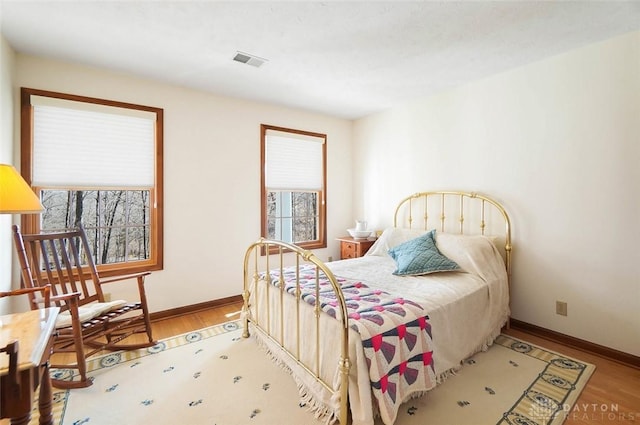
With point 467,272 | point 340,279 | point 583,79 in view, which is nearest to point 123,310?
point 340,279

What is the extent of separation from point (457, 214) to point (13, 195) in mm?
3600

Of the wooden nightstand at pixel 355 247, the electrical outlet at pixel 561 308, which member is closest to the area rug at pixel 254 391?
the electrical outlet at pixel 561 308

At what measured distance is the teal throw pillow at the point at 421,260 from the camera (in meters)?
2.65

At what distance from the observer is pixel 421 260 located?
271 cm

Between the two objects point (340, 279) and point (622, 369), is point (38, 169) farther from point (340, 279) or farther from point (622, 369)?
point (622, 369)

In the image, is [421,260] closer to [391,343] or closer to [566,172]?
[391,343]

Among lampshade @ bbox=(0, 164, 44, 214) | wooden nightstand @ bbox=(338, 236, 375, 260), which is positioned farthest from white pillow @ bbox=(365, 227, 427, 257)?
lampshade @ bbox=(0, 164, 44, 214)

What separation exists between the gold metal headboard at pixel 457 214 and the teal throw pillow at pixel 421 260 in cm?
50

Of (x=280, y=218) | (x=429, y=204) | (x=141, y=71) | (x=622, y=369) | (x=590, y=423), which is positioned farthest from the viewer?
→ (x=280, y=218)

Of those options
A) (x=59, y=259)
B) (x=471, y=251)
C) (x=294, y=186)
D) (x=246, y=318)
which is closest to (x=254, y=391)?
(x=246, y=318)

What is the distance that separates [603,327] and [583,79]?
2.01 metres

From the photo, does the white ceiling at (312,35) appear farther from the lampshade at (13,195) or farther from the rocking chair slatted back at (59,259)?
the rocking chair slatted back at (59,259)

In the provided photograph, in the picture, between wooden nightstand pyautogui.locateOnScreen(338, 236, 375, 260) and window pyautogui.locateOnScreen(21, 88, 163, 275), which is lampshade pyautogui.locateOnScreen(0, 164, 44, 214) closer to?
window pyautogui.locateOnScreen(21, 88, 163, 275)

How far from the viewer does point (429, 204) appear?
3.56m
